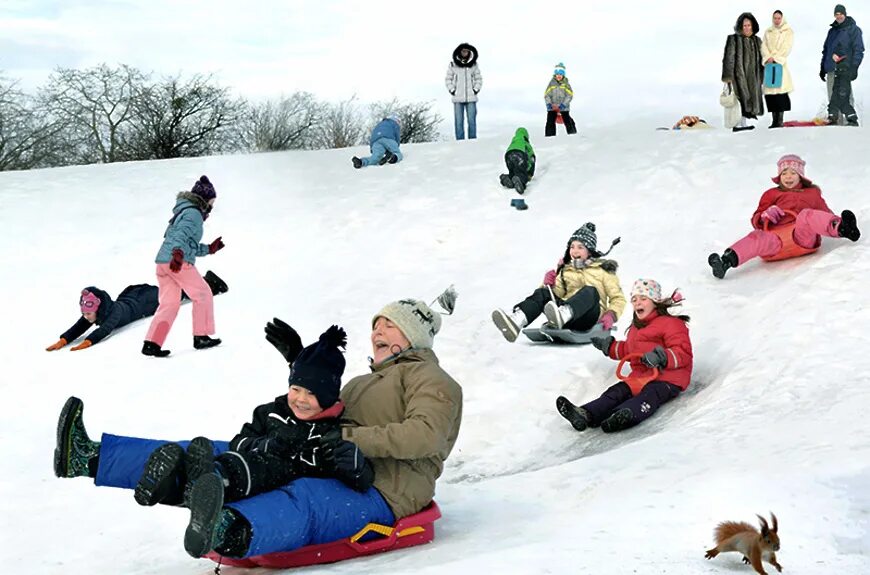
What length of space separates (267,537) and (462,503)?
147 cm

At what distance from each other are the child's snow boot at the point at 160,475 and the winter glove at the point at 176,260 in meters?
5.37

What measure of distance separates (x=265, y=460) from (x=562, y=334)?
4.34 m

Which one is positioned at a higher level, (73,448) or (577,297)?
(73,448)

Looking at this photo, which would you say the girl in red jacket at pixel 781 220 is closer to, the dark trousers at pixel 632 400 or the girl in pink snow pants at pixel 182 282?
the dark trousers at pixel 632 400

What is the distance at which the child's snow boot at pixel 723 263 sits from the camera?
8617 millimetres

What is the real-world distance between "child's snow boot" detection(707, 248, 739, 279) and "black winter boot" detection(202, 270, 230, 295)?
4.65 metres

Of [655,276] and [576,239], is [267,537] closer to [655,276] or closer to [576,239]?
[576,239]

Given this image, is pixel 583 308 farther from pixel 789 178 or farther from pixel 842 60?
pixel 842 60

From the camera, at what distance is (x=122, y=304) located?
9.88m

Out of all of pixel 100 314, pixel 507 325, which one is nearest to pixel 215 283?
pixel 100 314

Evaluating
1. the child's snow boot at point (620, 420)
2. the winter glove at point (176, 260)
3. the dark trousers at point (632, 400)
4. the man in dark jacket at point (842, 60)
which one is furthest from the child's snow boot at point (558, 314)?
the man in dark jacket at point (842, 60)

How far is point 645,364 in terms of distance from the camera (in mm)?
6516

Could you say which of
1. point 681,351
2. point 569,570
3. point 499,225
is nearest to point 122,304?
point 499,225

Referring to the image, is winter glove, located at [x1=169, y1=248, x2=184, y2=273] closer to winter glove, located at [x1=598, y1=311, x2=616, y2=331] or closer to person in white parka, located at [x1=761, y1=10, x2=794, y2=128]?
winter glove, located at [x1=598, y1=311, x2=616, y2=331]
